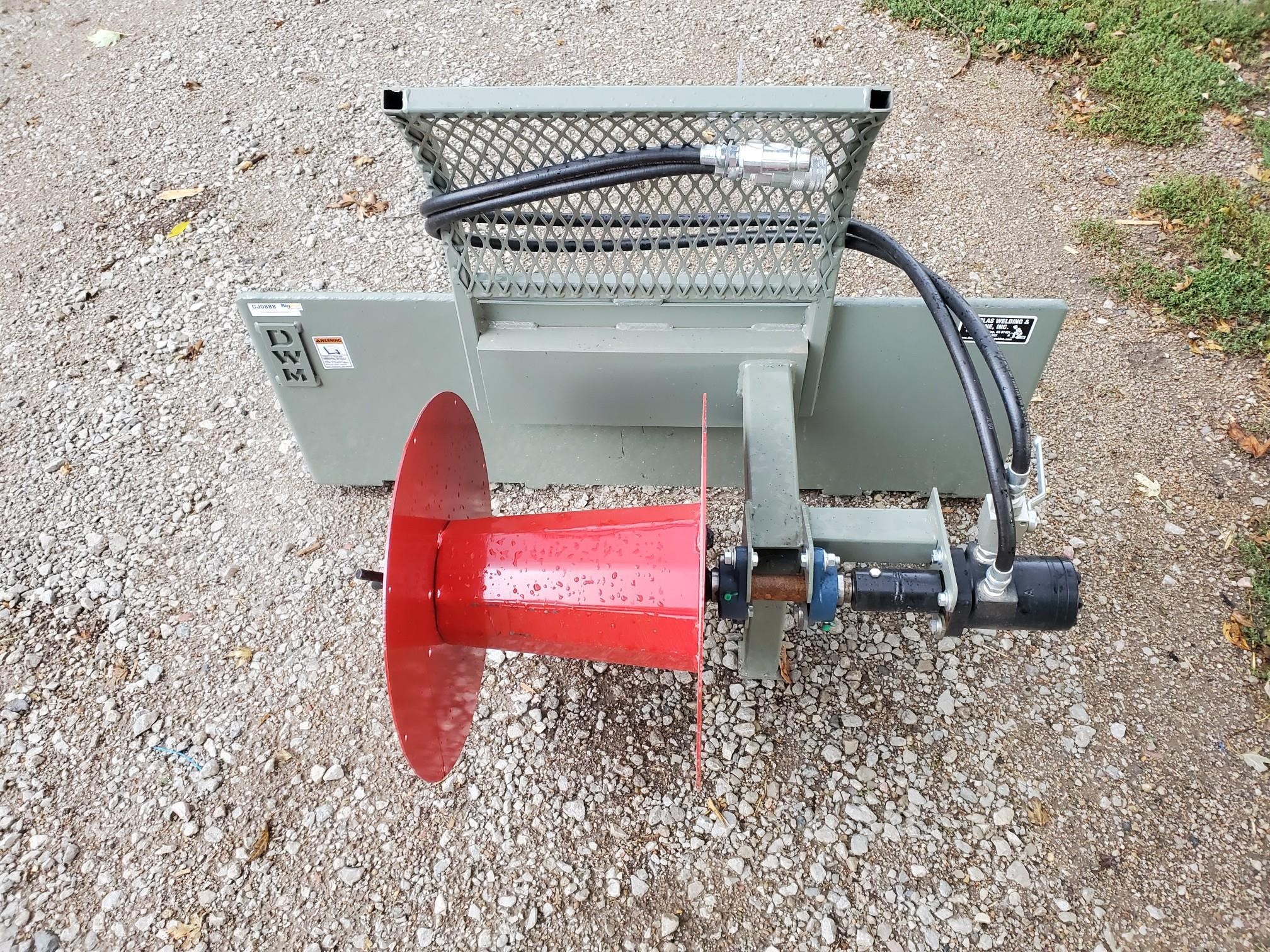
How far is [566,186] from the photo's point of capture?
79.2 inches

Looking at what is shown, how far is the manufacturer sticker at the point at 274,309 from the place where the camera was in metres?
2.53

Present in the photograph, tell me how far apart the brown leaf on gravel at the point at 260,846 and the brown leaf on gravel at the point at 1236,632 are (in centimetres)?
292

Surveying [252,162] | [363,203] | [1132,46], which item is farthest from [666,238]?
[1132,46]

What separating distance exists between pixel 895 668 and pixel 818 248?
130 cm

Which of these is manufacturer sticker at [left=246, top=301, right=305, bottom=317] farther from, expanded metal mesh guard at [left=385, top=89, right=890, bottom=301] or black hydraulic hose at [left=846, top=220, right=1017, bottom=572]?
black hydraulic hose at [left=846, top=220, right=1017, bottom=572]

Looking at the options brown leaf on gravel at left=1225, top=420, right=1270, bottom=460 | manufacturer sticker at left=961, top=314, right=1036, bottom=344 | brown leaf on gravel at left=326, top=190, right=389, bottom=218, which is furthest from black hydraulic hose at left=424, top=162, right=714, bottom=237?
brown leaf on gravel at left=1225, top=420, right=1270, bottom=460

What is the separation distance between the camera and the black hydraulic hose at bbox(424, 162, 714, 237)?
1.97m

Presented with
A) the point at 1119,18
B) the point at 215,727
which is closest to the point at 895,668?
the point at 215,727

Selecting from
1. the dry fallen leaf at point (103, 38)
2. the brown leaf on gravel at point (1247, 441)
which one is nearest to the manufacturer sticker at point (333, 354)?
the brown leaf on gravel at point (1247, 441)

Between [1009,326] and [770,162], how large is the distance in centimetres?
101

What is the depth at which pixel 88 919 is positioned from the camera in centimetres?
218

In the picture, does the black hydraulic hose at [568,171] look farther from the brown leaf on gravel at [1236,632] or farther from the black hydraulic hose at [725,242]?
the brown leaf on gravel at [1236,632]

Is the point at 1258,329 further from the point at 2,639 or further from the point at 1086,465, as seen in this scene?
the point at 2,639

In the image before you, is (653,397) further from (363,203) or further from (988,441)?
(363,203)
